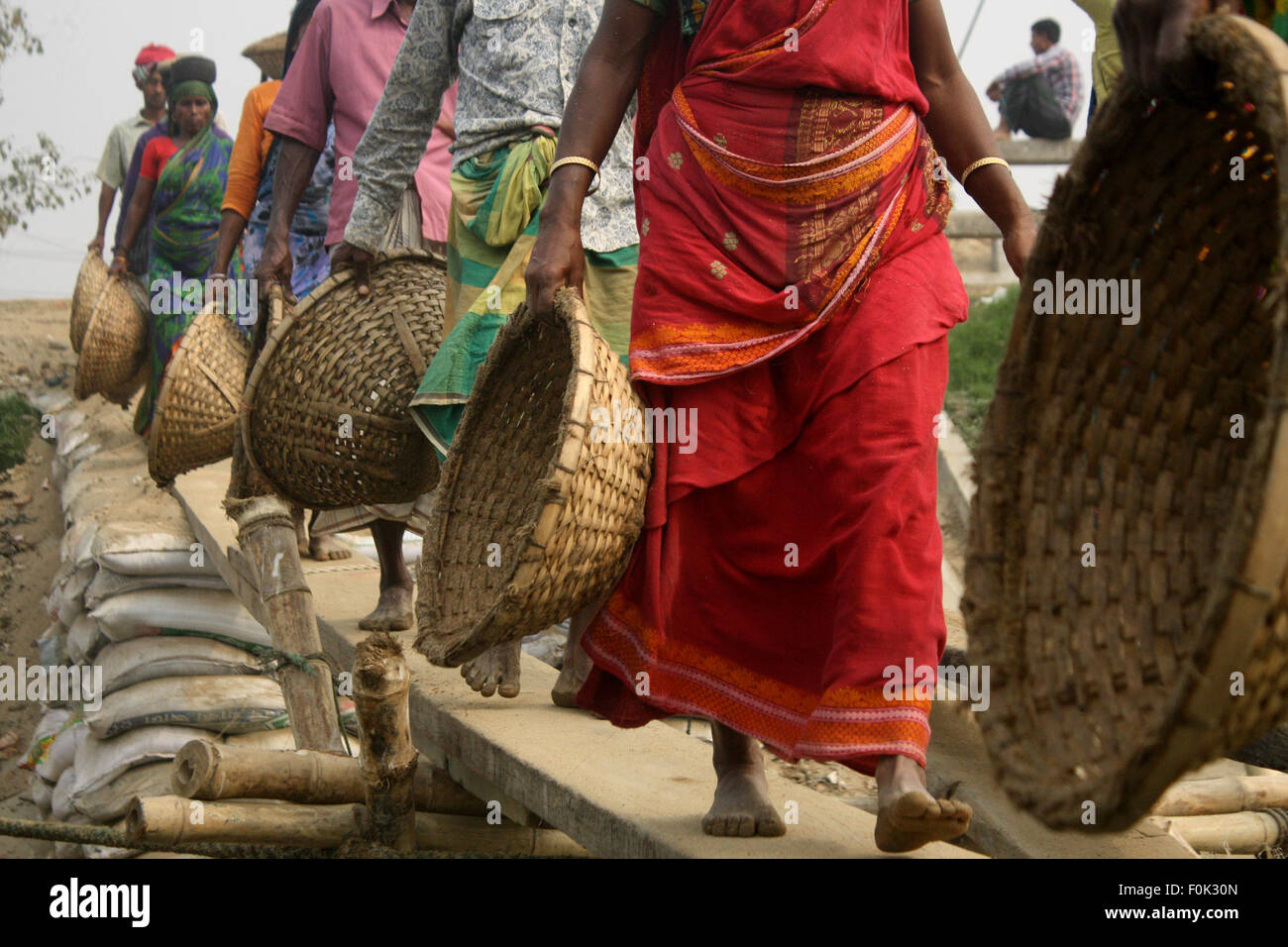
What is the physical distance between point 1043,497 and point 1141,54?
2.27 feet

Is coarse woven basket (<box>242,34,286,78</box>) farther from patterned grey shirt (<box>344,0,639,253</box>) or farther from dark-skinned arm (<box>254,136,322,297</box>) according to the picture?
patterned grey shirt (<box>344,0,639,253</box>)

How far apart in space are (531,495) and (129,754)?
12.6ft

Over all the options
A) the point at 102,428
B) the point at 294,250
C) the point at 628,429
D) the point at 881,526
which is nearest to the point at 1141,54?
the point at 881,526

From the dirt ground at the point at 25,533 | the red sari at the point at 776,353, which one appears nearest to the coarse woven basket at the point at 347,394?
the red sari at the point at 776,353

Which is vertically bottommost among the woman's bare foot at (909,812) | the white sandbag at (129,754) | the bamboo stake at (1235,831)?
the white sandbag at (129,754)

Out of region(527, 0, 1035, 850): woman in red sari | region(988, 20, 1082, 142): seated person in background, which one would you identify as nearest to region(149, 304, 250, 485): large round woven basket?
region(527, 0, 1035, 850): woman in red sari

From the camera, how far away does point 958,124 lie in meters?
3.15

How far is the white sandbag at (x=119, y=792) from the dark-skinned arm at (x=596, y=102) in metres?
3.97

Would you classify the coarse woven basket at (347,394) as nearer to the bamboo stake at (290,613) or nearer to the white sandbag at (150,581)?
the bamboo stake at (290,613)

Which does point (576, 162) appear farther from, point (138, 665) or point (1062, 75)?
point (1062, 75)

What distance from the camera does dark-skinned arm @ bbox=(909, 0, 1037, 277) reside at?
3066 mm

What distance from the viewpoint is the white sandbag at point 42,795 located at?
7.27 metres

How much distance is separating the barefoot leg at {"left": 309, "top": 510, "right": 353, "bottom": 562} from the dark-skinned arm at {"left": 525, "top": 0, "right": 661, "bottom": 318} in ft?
11.2

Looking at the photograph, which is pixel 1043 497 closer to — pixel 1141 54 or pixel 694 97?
pixel 1141 54
